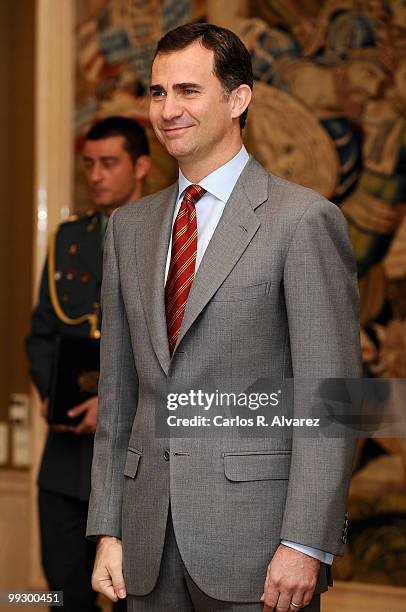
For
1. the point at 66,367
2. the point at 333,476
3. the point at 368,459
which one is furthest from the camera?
the point at 368,459

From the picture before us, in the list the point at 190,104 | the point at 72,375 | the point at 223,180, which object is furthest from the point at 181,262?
the point at 72,375

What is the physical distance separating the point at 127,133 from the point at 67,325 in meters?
0.57

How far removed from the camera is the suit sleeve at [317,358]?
5.85ft

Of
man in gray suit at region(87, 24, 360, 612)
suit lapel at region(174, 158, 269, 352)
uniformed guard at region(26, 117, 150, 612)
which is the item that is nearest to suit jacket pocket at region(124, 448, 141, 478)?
man in gray suit at region(87, 24, 360, 612)

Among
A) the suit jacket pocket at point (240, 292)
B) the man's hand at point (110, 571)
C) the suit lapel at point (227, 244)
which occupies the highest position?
the suit lapel at point (227, 244)

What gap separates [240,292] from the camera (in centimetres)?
184

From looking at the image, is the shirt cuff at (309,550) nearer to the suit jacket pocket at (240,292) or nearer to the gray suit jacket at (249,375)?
the gray suit jacket at (249,375)

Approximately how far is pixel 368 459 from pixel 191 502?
1.88m

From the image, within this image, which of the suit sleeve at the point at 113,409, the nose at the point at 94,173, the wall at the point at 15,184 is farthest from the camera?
the wall at the point at 15,184

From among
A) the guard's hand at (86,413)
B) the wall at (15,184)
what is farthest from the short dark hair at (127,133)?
the wall at (15,184)

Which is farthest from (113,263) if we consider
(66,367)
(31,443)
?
(31,443)

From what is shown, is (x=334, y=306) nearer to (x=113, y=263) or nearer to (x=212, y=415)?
(x=212, y=415)

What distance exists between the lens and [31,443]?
407 cm

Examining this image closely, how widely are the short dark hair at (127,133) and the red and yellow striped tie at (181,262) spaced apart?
1215 millimetres
